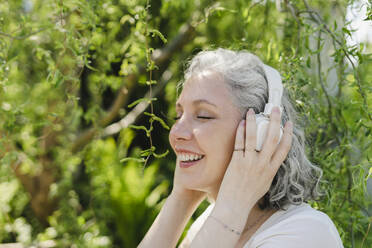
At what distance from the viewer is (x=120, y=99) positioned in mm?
3943

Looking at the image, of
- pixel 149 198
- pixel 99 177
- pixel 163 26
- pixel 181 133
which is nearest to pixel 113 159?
pixel 99 177

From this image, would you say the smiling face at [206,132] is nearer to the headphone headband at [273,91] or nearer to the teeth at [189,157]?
the teeth at [189,157]

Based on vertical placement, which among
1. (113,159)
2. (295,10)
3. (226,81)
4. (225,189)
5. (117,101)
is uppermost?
(295,10)

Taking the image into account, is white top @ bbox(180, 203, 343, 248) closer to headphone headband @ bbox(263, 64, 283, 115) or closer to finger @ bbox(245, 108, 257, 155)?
finger @ bbox(245, 108, 257, 155)

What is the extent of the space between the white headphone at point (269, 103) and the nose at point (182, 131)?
26 cm

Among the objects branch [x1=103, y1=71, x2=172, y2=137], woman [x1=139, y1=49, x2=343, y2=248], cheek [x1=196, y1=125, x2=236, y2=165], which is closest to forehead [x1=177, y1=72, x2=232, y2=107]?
woman [x1=139, y1=49, x2=343, y2=248]

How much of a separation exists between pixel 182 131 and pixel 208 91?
19cm

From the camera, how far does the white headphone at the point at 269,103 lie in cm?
150

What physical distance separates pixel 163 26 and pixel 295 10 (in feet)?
8.51

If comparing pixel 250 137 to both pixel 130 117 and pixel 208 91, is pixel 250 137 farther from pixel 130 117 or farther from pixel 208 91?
pixel 130 117

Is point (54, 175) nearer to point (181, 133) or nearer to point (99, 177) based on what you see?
point (99, 177)

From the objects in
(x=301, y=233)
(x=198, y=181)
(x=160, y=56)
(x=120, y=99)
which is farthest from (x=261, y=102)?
(x=120, y=99)

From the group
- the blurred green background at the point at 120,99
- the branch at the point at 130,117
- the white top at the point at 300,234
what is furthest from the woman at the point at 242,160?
the branch at the point at 130,117

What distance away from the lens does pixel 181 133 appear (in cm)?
157
